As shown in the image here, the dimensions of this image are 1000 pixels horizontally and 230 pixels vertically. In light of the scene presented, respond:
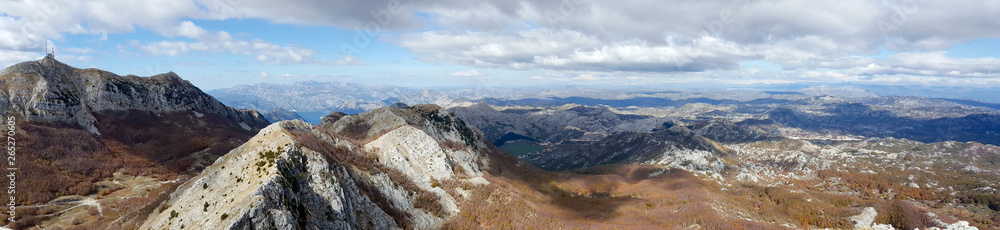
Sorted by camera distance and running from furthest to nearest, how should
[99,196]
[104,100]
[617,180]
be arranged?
[617,180], [104,100], [99,196]

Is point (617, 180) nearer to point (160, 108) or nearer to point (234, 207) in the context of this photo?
point (234, 207)

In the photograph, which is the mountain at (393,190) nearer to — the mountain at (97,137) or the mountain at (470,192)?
the mountain at (470,192)

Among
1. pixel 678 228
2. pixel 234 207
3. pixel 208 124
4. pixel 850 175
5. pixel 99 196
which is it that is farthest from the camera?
pixel 850 175

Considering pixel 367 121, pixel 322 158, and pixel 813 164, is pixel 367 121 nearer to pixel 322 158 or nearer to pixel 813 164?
pixel 322 158

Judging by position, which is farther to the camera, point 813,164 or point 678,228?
point 813,164

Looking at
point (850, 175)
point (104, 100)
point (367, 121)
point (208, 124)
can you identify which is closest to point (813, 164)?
point (850, 175)

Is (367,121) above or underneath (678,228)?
above

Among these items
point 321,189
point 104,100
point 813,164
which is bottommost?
point 813,164
